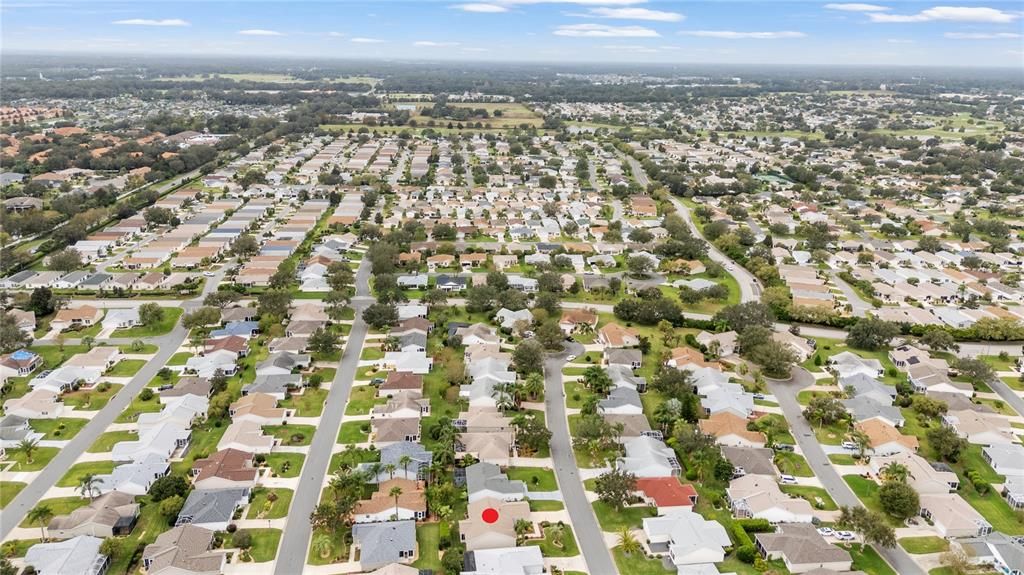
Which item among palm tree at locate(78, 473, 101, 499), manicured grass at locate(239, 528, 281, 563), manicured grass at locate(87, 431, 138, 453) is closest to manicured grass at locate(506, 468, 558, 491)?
manicured grass at locate(239, 528, 281, 563)

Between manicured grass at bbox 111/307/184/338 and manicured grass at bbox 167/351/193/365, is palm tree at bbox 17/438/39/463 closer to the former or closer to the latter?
manicured grass at bbox 167/351/193/365

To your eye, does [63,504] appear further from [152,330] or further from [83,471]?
[152,330]

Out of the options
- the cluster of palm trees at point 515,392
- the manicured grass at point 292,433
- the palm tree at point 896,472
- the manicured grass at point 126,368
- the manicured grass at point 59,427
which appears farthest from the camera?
the manicured grass at point 126,368

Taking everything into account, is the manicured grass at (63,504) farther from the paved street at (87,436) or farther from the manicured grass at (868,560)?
the manicured grass at (868,560)

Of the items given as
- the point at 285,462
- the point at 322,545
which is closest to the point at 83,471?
the point at 285,462

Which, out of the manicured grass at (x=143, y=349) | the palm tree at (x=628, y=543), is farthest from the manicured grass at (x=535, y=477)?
the manicured grass at (x=143, y=349)

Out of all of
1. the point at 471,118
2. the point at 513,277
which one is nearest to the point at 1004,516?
the point at 513,277
